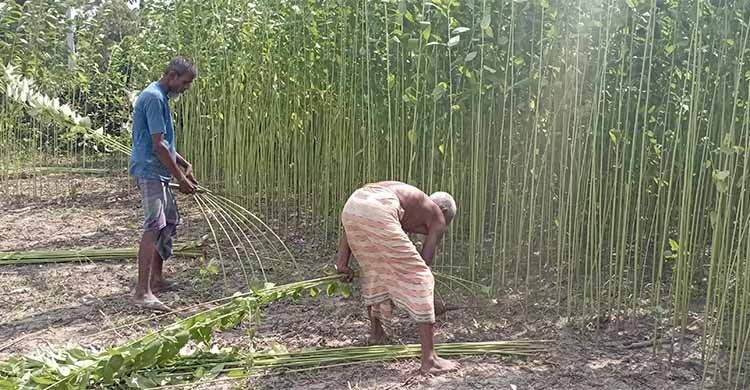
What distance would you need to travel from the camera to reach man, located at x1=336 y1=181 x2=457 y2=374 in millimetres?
3223

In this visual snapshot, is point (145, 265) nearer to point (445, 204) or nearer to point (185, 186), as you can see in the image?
point (185, 186)

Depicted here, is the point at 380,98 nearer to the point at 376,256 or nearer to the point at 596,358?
the point at 376,256

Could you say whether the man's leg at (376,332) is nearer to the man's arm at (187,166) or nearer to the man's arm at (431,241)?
the man's arm at (431,241)

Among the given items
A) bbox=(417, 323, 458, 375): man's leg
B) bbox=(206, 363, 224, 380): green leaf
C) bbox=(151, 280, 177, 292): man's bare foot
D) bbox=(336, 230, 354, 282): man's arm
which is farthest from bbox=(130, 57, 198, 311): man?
bbox=(417, 323, 458, 375): man's leg

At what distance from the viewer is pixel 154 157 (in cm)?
433

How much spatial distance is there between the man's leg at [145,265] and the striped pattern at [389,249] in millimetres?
1552

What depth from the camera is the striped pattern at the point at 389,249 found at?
3.22 meters

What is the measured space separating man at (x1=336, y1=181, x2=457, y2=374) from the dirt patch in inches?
12.0

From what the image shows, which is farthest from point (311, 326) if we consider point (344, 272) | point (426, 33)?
point (426, 33)

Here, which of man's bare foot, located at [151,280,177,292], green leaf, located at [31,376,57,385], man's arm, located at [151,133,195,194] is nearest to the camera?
green leaf, located at [31,376,57,385]

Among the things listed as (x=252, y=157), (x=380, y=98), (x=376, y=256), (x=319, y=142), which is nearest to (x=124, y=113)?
(x=252, y=157)

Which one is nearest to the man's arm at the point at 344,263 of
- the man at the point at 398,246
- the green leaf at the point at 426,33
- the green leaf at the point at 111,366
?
the man at the point at 398,246

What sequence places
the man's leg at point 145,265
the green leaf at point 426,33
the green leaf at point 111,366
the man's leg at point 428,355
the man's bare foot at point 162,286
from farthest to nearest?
the man's bare foot at point 162,286 < the man's leg at point 145,265 < the green leaf at point 426,33 < the man's leg at point 428,355 < the green leaf at point 111,366

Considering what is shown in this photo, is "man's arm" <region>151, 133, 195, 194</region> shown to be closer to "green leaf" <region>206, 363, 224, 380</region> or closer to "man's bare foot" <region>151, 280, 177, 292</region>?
"man's bare foot" <region>151, 280, 177, 292</region>
